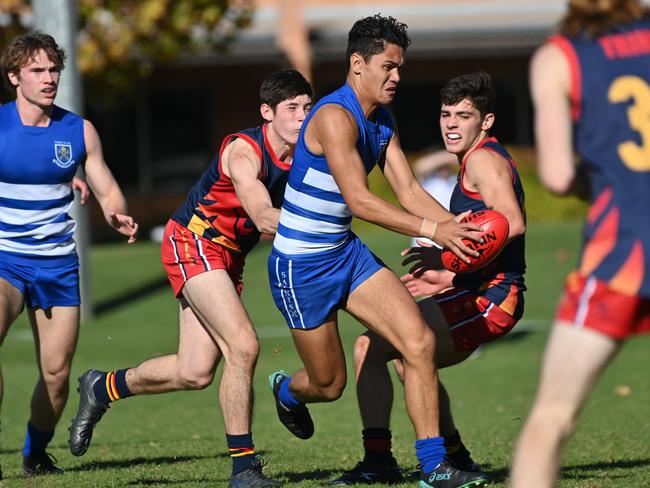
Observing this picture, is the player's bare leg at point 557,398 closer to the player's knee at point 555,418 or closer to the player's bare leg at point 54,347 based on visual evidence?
the player's knee at point 555,418

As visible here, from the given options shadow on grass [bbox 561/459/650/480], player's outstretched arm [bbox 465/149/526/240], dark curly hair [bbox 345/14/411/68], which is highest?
dark curly hair [bbox 345/14/411/68]

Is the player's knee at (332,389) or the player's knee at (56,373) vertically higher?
the player's knee at (56,373)

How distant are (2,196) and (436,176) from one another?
7246 mm

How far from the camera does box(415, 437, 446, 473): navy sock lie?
600cm

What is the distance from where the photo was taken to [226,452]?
333 inches

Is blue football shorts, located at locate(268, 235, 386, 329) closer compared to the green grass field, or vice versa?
blue football shorts, located at locate(268, 235, 386, 329)

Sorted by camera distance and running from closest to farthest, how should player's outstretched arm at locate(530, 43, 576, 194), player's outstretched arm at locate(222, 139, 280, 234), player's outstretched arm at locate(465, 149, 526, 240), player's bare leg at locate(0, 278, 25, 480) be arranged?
player's outstretched arm at locate(530, 43, 576, 194)
player's outstretched arm at locate(465, 149, 526, 240)
player's outstretched arm at locate(222, 139, 280, 234)
player's bare leg at locate(0, 278, 25, 480)

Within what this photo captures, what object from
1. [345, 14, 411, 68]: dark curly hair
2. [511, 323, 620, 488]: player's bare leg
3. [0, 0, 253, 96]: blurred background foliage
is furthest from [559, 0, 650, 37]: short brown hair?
[0, 0, 253, 96]: blurred background foliage

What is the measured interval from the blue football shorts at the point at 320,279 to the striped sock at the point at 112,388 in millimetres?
1547

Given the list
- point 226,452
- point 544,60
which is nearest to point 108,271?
point 226,452

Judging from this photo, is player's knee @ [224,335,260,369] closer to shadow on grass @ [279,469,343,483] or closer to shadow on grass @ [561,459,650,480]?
shadow on grass @ [279,469,343,483]

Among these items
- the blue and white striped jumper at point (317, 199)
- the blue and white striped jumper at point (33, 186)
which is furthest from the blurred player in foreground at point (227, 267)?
the blue and white striped jumper at point (33, 186)

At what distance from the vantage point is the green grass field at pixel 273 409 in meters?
7.40

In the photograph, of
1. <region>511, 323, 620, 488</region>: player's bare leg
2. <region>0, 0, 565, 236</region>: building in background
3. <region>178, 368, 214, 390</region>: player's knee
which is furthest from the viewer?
<region>0, 0, 565, 236</region>: building in background
